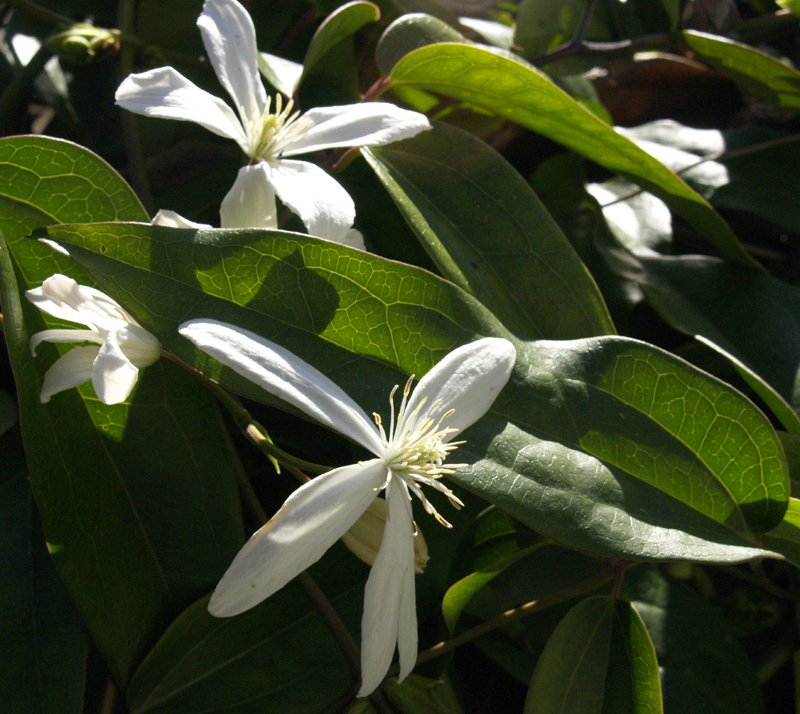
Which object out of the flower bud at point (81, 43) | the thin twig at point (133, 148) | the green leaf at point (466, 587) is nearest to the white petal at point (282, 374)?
the green leaf at point (466, 587)

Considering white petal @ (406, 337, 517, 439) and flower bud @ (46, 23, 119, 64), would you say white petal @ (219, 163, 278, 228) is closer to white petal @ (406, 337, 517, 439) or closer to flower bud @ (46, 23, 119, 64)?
white petal @ (406, 337, 517, 439)

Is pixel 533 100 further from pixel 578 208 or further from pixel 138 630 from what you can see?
pixel 138 630

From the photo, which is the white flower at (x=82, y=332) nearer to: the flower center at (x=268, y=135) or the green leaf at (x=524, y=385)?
the green leaf at (x=524, y=385)

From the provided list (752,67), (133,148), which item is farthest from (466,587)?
(752,67)

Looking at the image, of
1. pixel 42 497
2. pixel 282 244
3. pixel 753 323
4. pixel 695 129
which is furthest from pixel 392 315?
pixel 695 129

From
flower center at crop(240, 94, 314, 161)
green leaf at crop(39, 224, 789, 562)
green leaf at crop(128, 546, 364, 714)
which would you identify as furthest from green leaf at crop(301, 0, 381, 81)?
green leaf at crop(128, 546, 364, 714)

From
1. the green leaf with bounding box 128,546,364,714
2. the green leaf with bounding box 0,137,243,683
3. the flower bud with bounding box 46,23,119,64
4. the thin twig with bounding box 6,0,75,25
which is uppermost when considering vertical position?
the thin twig with bounding box 6,0,75,25
